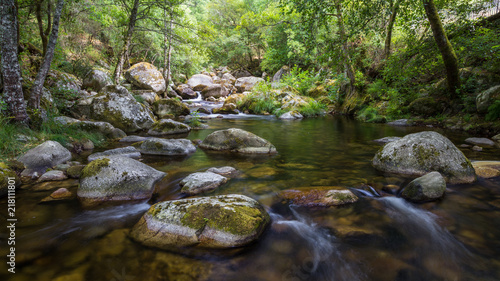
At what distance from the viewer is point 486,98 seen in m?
6.91

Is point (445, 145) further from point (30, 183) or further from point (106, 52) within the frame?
point (106, 52)

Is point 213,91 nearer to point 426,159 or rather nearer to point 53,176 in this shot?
point 53,176

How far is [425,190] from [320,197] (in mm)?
1374

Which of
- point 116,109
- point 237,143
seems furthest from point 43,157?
point 116,109

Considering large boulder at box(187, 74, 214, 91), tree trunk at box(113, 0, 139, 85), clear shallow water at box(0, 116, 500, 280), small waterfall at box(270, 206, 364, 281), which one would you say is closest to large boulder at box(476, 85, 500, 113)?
clear shallow water at box(0, 116, 500, 280)

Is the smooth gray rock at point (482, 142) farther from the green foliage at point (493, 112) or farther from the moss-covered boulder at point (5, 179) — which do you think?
the moss-covered boulder at point (5, 179)

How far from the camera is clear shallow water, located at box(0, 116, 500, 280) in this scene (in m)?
1.89

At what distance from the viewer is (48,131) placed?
5043 millimetres

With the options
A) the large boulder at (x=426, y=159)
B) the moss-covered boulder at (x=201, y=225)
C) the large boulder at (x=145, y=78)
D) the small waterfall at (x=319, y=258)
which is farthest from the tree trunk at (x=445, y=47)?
the large boulder at (x=145, y=78)

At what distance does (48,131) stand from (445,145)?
7866 millimetres

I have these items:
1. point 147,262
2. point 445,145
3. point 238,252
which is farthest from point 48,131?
point 445,145

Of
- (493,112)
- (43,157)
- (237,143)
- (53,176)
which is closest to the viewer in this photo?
(53,176)

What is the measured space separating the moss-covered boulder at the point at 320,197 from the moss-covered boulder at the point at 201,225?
2.50ft

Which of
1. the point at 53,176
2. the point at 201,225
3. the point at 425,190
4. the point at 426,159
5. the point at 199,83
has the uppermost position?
the point at 199,83
